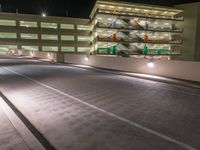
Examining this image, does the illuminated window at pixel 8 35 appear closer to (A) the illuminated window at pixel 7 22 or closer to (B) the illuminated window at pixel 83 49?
(A) the illuminated window at pixel 7 22

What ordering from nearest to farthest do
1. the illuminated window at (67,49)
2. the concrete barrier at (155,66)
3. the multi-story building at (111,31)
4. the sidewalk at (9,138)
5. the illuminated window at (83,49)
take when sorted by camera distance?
the sidewalk at (9,138) → the concrete barrier at (155,66) → the multi-story building at (111,31) → the illuminated window at (67,49) → the illuminated window at (83,49)

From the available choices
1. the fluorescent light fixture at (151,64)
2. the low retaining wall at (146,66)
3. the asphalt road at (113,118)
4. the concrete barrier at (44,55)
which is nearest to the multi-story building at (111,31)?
the concrete barrier at (44,55)

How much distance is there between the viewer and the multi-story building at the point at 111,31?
5191 centimetres

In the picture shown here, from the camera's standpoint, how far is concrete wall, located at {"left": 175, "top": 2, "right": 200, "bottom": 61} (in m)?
59.5

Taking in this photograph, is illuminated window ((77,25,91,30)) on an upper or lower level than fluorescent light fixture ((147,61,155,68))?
upper

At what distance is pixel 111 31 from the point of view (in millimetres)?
52969

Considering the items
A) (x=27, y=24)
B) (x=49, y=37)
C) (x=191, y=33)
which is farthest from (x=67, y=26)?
(x=191, y=33)

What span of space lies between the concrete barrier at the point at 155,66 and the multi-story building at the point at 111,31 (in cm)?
2667

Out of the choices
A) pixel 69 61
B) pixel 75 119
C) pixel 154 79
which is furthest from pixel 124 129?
pixel 69 61

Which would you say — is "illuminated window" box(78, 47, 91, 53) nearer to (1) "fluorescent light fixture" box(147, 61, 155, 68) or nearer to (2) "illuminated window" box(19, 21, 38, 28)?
(2) "illuminated window" box(19, 21, 38, 28)

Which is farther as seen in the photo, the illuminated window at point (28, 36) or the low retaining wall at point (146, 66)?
the illuminated window at point (28, 36)

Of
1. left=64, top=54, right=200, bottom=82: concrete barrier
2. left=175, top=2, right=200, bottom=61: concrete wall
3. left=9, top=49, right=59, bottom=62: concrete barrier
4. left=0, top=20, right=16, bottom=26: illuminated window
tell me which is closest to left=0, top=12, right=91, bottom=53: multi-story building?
left=0, top=20, right=16, bottom=26: illuminated window

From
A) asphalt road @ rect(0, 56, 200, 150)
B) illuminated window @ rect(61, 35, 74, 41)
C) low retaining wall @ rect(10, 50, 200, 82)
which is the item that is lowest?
asphalt road @ rect(0, 56, 200, 150)

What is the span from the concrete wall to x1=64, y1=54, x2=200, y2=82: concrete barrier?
4471 cm
